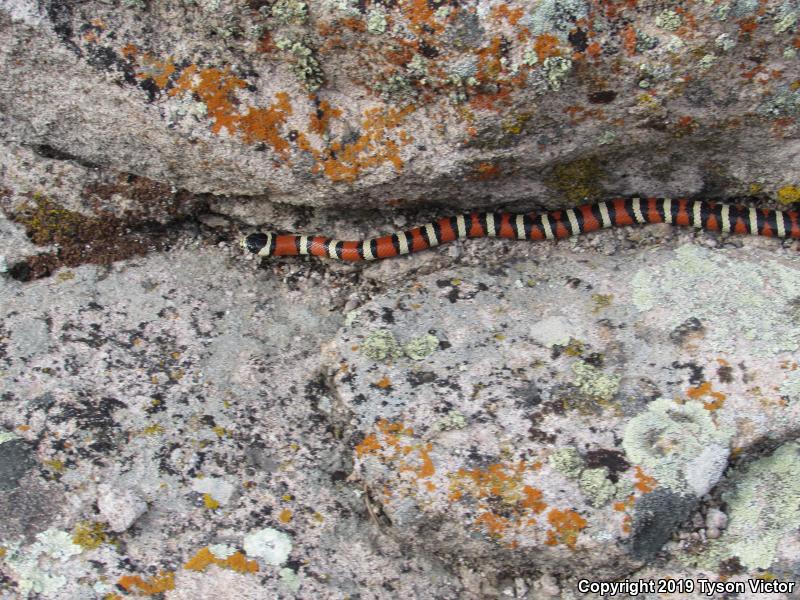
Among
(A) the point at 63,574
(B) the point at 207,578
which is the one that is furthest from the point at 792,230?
(A) the point at 63,574

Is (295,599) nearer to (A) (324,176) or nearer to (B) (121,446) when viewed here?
(B) (121,446)

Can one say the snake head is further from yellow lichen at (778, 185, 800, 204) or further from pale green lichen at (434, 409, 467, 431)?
yellow lichen at (778, 185, 800, 204)

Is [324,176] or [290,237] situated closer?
[324,176]

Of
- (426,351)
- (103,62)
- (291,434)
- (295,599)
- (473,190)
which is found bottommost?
(295,599)

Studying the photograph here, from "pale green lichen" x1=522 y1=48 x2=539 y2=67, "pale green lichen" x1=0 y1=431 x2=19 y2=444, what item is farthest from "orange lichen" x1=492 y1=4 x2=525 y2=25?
"pale green lichen" x1=0 y1=431 x2=19 y2=444

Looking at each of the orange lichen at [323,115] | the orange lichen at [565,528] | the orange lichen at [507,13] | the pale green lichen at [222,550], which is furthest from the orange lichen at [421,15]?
the pale green lichen at [222,550]

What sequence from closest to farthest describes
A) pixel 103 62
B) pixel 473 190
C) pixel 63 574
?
pixel 63 574 → pixel 103 62 → pixel 473 190
